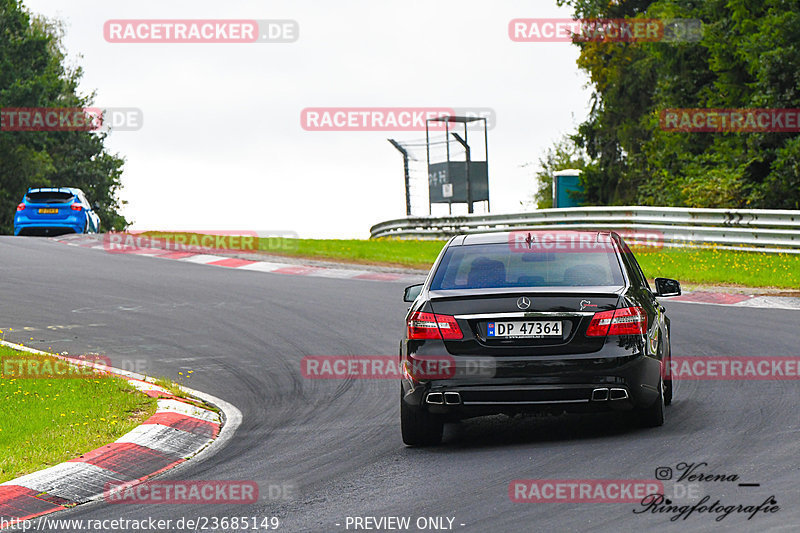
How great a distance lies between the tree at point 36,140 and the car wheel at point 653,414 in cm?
5198

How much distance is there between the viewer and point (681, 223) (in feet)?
81.9

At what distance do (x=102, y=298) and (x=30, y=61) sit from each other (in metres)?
45.6

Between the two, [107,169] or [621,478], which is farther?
[107,169]

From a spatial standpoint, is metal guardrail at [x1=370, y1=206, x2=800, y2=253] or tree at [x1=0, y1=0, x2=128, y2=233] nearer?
metal guardrail at [x1=370, y1=206, x2=800, y2=253]

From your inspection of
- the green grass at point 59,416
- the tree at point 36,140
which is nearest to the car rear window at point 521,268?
the green grass at point 59,416

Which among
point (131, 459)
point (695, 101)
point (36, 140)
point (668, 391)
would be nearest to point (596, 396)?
point (668, 391)

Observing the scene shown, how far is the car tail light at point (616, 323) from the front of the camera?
7.72m

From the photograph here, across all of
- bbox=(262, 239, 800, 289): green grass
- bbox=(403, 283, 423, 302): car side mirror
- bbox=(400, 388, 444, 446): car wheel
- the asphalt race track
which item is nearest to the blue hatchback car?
bbox=(262, 239, 800, 289): green grass

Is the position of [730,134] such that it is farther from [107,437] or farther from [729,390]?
[107,437]

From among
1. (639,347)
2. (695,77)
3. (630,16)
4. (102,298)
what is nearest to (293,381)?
(639,347)

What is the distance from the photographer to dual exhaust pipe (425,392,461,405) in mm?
7730

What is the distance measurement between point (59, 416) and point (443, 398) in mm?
3453

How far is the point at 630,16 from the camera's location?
46625 mm

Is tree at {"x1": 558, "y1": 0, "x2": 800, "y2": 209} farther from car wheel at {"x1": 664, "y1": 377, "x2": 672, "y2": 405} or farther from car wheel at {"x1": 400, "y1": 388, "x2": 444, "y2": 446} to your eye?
car wheel at {"x1": 400, "y1": 388, "x2": 444, "y2": 446}
